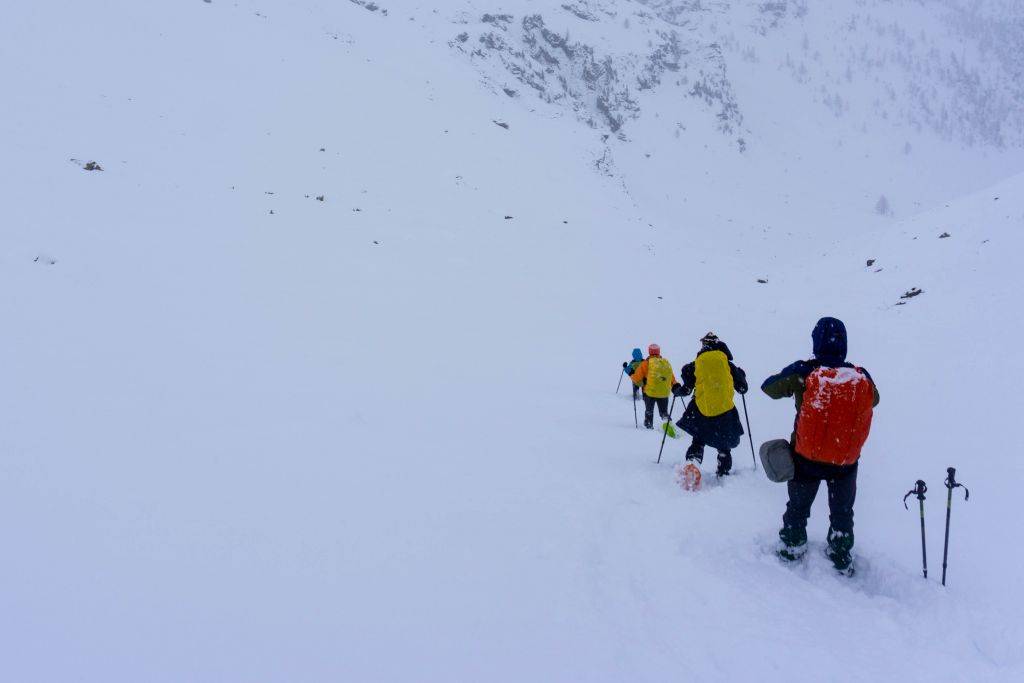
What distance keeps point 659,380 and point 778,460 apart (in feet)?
16.2

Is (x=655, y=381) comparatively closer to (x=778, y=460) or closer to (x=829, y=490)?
(x=778, y=460)

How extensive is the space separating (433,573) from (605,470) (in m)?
3.33

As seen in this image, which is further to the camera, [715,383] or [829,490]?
[715,383]

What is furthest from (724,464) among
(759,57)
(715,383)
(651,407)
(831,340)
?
(759,57)

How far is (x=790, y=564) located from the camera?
A: 193 inches

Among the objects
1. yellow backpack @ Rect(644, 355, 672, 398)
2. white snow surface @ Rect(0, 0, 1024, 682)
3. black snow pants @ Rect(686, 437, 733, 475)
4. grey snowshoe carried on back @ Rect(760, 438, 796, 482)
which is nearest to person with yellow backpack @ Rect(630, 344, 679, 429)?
yellow backpack @ Rect(644, 355, 672, 398)

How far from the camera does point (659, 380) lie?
385 inches

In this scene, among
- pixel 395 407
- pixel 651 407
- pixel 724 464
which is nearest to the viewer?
pixel 724 464

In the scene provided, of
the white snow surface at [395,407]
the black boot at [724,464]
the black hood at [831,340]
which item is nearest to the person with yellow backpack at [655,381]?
the white snow surface at [395,407]

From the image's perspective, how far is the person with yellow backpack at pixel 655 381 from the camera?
980 centimetres

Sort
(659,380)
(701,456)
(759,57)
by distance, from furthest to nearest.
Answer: (759,57) < (659,380) < (701,456)

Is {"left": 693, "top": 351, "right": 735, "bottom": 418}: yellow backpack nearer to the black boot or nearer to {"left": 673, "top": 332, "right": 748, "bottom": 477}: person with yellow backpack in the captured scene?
{"left": 673, "top": 332, "right": 748, "bottom": 477}: person with yellow backpack

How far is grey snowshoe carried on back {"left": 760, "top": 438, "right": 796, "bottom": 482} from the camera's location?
15.9 ft

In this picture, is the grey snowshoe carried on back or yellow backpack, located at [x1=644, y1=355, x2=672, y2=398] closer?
the grey snowshoe carried on back
